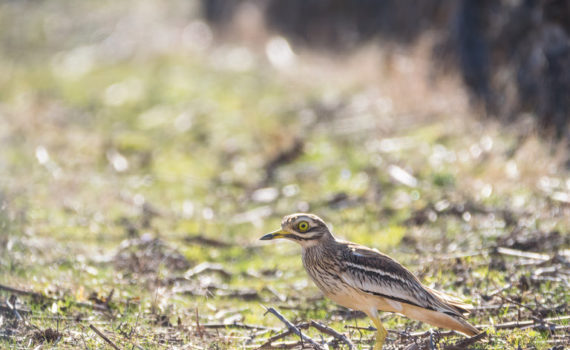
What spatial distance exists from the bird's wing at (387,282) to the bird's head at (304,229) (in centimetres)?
26

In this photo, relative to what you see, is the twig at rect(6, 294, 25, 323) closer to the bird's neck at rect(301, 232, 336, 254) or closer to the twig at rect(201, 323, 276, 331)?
the twig at rect(201, 323, 276, 331)

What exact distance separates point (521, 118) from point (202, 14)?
14879 mm

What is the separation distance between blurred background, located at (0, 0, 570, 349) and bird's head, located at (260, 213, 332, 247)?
827 mm

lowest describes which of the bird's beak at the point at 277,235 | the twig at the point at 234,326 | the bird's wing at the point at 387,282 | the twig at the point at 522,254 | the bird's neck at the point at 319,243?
the twig at the point at 234,326

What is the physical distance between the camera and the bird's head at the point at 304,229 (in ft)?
18.4

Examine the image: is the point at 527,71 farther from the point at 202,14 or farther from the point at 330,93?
the point at 202,14

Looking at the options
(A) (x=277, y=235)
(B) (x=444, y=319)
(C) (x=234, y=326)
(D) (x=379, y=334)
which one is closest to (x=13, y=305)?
(C) (x=234, y=326)

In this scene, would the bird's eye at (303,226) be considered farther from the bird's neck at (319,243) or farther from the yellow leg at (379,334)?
the yellow leg at (379,334)

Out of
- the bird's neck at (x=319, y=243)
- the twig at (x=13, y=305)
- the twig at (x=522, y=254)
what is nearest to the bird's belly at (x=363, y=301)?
the bird's neck at (x=319, y=243)

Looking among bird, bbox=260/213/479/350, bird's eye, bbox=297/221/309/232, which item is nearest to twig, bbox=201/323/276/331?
bird, bbox=260/213/479/350

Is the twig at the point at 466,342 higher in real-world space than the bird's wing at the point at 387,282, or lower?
lower

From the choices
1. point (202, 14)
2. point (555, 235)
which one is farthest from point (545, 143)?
point (202, 14)

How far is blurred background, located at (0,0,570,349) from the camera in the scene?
6.43m

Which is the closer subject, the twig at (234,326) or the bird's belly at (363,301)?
the bird's belly at (363,301)
